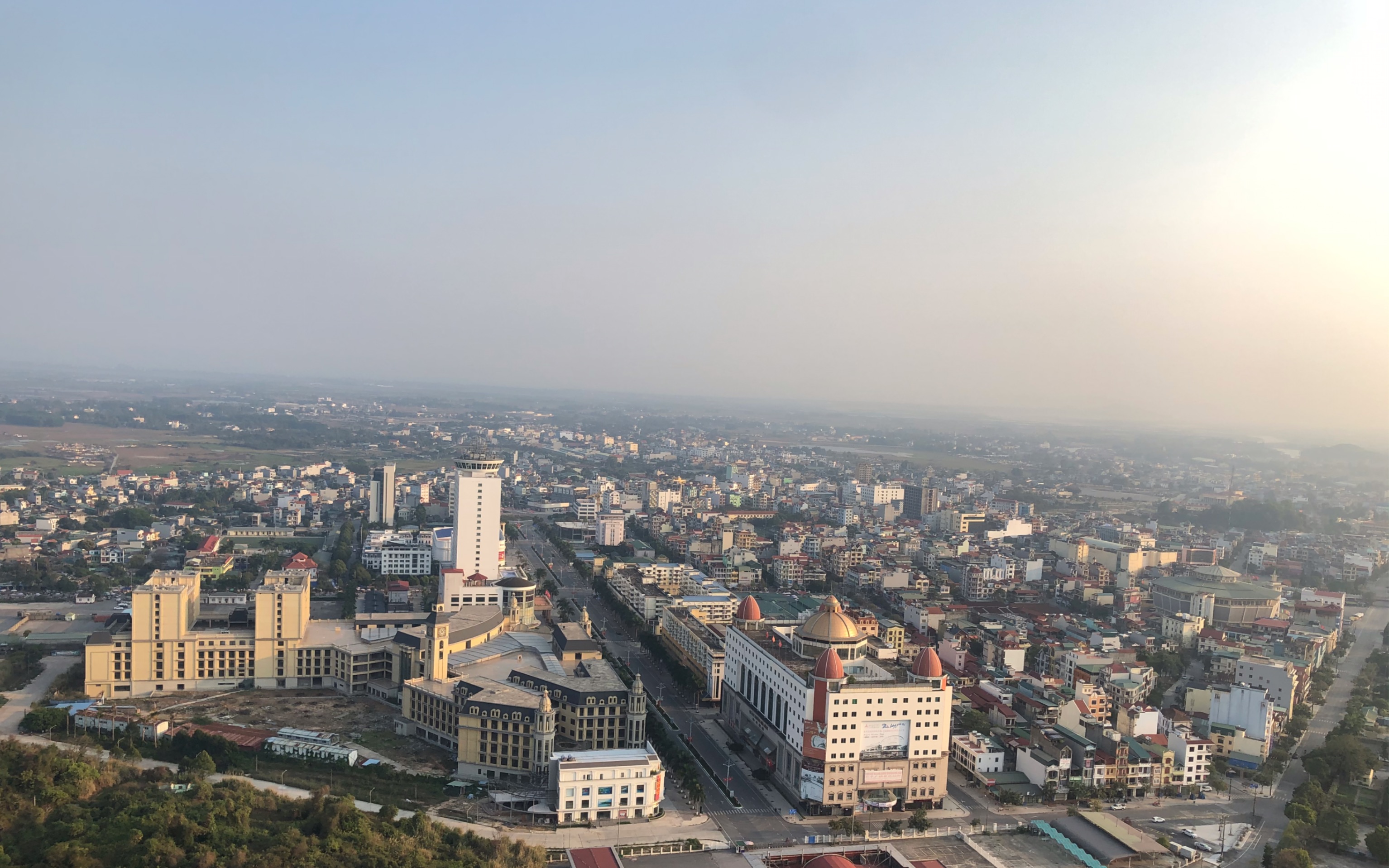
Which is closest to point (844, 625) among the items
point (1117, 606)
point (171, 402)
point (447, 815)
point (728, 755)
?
point (728, 755)

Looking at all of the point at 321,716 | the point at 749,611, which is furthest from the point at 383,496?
the point at 749,611

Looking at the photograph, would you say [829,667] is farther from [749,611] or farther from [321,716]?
[321,716]

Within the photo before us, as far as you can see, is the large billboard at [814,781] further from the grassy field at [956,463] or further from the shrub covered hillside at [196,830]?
the grassy field at [956,463]

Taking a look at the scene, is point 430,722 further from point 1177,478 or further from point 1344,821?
point 1177,478

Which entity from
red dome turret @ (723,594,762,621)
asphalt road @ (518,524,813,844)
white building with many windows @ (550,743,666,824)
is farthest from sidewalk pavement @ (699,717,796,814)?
red dome turret @ (723,594,762,621)

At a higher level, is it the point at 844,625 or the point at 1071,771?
the point at 844,625
